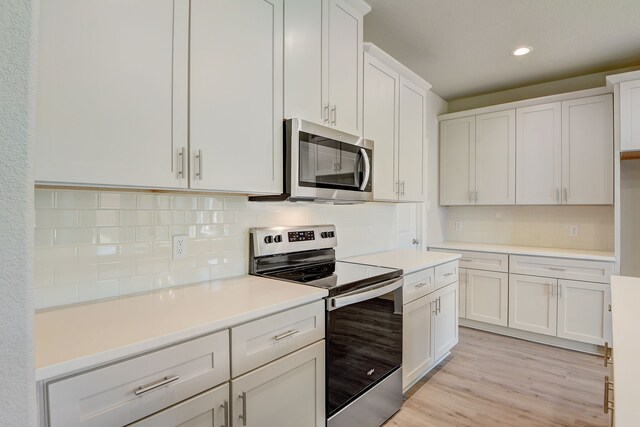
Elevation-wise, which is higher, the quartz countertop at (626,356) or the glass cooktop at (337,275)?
the glass cooktop at (337,275)

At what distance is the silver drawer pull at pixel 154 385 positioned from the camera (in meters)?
0.96

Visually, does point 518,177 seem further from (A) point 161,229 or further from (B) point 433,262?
(A) point 161,229

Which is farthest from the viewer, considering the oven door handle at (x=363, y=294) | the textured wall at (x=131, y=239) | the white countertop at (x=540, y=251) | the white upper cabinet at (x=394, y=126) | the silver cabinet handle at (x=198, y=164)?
the white countertop at (x=540, y=251)

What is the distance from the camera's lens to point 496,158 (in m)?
3.70

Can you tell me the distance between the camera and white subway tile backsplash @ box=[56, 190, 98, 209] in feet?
4.28

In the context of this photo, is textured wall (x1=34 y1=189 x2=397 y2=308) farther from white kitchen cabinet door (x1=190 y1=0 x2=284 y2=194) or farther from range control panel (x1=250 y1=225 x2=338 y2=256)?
white kitchen cabinet door (x1=190 y1=0 x2=284 y2=194)

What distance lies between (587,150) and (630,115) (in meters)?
0.44

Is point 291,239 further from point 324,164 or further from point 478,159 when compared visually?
point 478,159

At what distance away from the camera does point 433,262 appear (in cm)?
252

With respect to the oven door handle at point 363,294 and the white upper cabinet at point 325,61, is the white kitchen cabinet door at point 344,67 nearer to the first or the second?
the white upper cabinet at point 325,61

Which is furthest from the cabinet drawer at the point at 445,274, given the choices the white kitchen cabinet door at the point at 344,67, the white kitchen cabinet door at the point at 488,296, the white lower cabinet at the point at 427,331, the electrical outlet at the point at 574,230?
the electrical outlet at the point at 574,230

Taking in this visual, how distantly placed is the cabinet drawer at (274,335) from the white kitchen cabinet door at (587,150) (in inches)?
120

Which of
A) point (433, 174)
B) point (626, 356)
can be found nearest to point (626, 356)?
point (626, 356)

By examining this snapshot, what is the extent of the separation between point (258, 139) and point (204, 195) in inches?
15.7
